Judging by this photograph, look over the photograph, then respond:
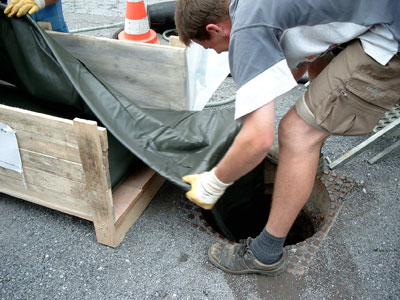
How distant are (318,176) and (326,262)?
0.51 metres

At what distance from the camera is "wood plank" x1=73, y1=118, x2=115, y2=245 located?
123 cm

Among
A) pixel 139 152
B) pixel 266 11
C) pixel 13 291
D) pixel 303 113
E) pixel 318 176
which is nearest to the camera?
pixel 266 11

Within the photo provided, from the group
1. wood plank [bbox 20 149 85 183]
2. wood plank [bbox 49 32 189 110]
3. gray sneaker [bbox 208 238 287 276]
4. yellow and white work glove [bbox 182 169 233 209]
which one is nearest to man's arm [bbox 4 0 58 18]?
wood plank [bbox 49 32 189 110]

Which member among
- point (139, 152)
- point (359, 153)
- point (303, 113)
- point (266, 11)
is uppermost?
point (266, 11)

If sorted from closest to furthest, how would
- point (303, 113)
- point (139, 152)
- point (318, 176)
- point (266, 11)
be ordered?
point (266, 11) → point (303, 113) → point (139, 152) → point (318, 176)

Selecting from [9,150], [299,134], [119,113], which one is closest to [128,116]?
[119,113]

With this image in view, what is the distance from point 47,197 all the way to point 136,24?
1.82 metres

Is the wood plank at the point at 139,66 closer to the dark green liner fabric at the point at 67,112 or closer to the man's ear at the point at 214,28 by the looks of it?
the dark green liner fabric at the point at 67,112

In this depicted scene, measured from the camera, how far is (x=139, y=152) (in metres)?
1.48

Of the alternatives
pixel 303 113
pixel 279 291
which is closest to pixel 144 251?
pixel 279 291

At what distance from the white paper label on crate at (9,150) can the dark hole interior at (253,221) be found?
91 centimetres

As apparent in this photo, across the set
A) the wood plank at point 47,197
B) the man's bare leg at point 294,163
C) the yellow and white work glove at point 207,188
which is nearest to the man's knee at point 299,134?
the man's bare leg at point 294,163

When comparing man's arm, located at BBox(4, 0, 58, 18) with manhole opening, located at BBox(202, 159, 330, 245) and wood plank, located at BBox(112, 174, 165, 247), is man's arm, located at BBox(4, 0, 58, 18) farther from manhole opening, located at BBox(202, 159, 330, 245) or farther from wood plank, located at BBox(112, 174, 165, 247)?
manhole opening, located at BBox(202, 159, 330, 245)

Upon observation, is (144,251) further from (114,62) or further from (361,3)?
(361,3)
